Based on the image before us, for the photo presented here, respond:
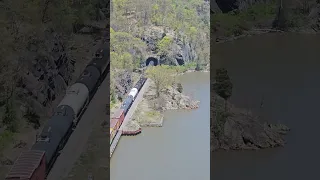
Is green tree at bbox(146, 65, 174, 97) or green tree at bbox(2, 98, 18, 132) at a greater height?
green tree at bbox(146, 65, 174, 97)

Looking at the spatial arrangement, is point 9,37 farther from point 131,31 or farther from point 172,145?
point 172,145

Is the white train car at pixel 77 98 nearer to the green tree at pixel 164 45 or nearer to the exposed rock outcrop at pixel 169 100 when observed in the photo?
the exposed rock outcrop at pixel 169 100

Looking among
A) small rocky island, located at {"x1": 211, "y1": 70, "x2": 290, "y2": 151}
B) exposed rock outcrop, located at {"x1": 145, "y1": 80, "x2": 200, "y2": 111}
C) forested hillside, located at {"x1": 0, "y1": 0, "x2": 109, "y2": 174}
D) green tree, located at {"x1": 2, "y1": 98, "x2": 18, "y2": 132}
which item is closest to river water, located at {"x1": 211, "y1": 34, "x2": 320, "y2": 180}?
small rocky island, located at {"x1": 211, "y1": 70, "x2": 290, "y2": 151}

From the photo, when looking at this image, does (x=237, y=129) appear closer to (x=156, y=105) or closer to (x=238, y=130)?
(x=238, y=130)

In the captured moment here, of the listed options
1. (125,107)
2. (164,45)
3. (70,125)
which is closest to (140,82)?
(125,107)

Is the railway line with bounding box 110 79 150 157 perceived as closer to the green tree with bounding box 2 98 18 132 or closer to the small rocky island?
the small rocky island

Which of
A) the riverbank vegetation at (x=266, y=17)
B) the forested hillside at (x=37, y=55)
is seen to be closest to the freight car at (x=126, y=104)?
the forested hillside at (x=37, y=55)
